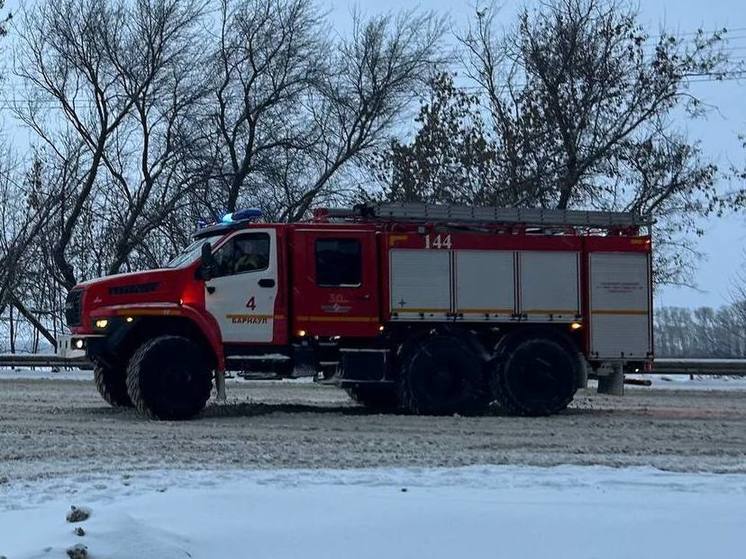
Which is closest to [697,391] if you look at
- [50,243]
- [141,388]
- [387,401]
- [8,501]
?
[387,401]

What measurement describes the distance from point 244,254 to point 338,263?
133cm

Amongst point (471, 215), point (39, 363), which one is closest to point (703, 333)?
point (39, 363)

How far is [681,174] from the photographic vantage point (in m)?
28.7

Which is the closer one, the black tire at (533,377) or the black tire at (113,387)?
the black tire at (533,377)

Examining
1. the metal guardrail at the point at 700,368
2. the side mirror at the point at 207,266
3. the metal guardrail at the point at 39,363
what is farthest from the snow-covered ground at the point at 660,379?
the side mirror at the point at 207,266

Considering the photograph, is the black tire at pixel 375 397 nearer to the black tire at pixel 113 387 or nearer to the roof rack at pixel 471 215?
the roof rack at pixel 471 215

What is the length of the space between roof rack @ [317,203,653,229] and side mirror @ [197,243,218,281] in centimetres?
178

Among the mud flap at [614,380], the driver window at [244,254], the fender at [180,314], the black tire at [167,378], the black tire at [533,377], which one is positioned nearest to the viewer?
the black tire at [167,378]

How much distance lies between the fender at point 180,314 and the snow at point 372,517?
574cm

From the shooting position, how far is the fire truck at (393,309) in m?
14.9

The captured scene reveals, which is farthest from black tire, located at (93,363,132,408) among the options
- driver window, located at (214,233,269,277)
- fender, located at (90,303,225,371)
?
driver window, located at (214,233,269,277)

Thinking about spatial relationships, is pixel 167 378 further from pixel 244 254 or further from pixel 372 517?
pixel 372 517

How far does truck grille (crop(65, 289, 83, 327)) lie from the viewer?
1511 centimetres

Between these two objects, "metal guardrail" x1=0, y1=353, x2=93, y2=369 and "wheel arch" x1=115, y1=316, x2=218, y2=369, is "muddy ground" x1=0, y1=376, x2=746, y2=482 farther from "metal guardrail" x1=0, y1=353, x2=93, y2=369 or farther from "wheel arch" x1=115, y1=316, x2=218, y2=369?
"metal guardrail" x1=0, y1=353, x2=93, y2=369
